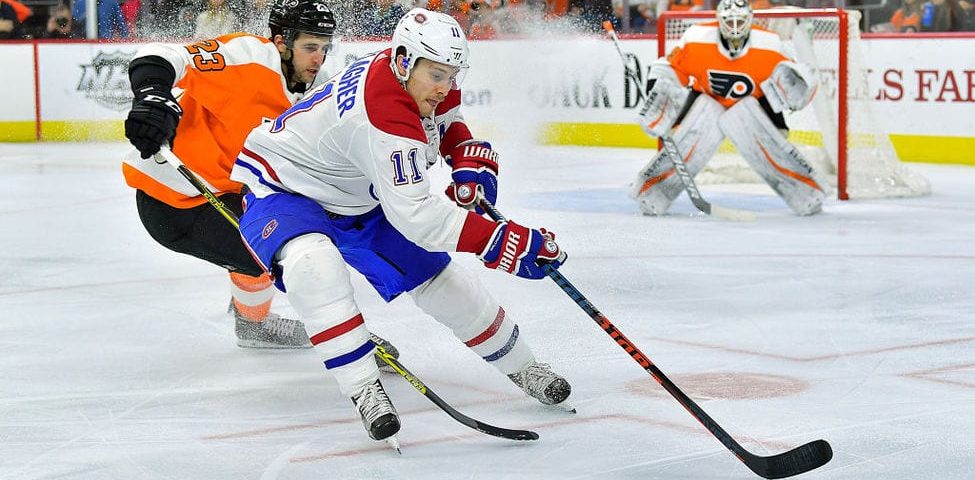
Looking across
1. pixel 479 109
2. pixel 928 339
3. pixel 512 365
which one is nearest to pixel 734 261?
pixel 928 339

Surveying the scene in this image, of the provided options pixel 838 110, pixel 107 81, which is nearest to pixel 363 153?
pixel 838 110

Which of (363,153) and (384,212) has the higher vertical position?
(363,153)

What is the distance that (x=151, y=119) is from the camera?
121 inches

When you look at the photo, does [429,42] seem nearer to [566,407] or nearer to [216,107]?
[566,407]

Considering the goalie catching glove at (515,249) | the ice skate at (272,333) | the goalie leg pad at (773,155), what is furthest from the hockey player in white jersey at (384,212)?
the goalie leg pad at (773,155)

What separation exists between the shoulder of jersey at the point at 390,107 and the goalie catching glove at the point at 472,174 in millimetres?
311

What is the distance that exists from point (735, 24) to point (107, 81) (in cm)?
527

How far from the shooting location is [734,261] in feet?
15.8

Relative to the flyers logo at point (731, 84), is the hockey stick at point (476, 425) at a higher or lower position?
lower

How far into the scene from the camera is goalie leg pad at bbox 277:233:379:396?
8.50ft

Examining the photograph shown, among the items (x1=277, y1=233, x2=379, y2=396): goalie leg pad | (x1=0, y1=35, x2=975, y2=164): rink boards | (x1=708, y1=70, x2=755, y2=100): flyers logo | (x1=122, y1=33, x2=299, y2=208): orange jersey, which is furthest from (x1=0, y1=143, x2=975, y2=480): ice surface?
(x1=0, y1=35, x2=975, y2=164): rink boards

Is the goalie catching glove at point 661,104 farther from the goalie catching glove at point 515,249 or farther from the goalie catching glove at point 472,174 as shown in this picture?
the goalie catching glove at point 515,249

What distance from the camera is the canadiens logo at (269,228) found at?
270 centimetres

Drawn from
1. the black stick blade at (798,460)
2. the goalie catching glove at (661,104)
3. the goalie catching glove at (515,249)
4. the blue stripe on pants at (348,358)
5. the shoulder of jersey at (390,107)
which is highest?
the shoulder of jersey at (390,107)
